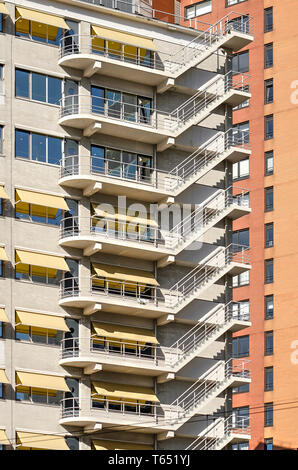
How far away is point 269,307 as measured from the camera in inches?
4021

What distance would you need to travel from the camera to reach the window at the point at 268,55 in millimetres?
106375

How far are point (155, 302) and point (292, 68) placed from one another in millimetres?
37913

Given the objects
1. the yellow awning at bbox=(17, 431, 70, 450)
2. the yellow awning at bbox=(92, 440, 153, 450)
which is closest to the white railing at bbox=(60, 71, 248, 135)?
the yellow awning at bbox=(17, 431, 70, 450)

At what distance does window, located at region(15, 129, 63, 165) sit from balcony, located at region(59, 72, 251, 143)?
3.79 ft

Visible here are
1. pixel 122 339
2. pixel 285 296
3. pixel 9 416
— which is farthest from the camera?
pixel 285 296

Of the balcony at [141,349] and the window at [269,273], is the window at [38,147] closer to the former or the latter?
the balcony at [141,349]

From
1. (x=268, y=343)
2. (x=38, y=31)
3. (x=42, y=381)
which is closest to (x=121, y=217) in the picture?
(x=42, y=381)

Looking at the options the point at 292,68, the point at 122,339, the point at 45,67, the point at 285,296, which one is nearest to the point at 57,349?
the point at 122,339

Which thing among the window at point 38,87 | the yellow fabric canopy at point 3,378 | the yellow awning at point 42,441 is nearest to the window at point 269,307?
the window at point 38,87

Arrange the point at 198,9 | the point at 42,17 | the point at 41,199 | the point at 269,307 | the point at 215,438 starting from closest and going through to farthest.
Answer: the point at 41,199 < the point at 42,17 < the point at 215,438 < the point at 269,307 < the point at 198,9

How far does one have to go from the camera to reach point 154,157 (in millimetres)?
73812

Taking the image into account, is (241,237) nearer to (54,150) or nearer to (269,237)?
(269,237)

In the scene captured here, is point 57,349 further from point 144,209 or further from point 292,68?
point 292,68

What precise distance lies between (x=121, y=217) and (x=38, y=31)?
1027 cm
